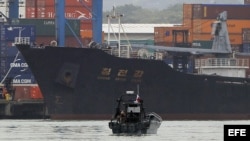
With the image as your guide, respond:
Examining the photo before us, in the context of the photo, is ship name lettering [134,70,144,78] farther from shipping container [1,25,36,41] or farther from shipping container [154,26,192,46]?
shipping container [154,26,192,46]

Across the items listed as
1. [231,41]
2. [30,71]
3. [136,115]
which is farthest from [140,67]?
[136,115]

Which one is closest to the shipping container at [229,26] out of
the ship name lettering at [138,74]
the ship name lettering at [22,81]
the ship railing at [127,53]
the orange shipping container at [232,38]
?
the orange shipping container at [232,38]

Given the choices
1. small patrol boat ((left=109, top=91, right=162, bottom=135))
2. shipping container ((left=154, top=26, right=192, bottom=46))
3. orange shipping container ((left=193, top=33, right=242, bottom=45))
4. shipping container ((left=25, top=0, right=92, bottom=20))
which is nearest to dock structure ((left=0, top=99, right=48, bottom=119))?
shipping container ((left=25, top=0, right=92, bottom=20))

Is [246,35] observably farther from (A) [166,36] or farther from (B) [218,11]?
(B) [218,11]

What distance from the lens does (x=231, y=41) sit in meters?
120

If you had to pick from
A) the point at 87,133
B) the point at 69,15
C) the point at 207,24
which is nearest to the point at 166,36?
the point at 207,24

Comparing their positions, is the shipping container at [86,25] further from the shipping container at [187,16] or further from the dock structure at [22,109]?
the dock structure at [22,109]

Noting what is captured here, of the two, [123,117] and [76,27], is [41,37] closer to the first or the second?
[76,27]

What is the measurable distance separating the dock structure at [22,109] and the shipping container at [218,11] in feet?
79.5

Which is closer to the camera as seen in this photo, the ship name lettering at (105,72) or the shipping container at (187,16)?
the ship name lettering at (105,72)

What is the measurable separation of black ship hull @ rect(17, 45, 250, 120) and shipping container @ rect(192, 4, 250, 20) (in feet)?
68.5

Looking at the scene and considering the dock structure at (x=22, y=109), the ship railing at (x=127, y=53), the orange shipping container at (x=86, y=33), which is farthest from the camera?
the orange shipping container at (x=86, y=33)

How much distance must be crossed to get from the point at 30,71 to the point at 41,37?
19.6ft

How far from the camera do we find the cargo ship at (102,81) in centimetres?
10044
